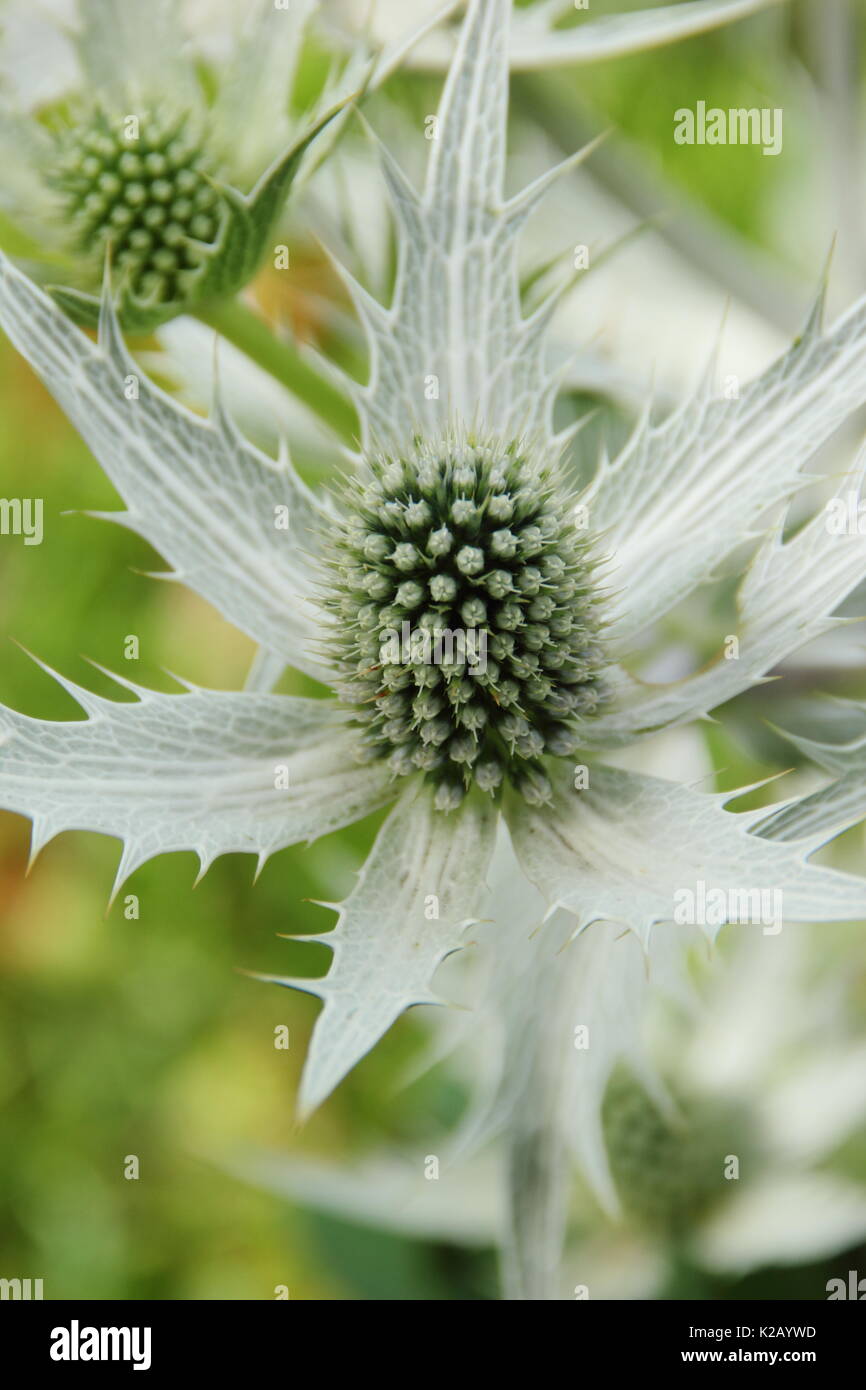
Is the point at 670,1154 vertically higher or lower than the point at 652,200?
lower

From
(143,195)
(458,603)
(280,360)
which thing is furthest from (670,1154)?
(143,195)

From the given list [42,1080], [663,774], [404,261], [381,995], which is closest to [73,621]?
[42,1080]

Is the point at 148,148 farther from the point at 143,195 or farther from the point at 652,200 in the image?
the point at 652,200

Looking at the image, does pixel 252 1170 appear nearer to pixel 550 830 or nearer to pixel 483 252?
pixel 550 830

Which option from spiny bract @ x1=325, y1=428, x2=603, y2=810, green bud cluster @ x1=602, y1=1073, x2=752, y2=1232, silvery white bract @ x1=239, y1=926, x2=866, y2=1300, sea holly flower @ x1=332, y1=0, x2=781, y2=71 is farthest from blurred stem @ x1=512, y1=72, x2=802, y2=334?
green bud cluster @ x1=602, y1=1073, x2=752, y2=1232

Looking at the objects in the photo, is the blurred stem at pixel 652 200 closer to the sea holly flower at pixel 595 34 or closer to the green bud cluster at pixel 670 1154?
the sea holly flower at pixel 595 34

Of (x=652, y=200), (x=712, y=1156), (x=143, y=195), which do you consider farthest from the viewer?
(x=712, y=1156)

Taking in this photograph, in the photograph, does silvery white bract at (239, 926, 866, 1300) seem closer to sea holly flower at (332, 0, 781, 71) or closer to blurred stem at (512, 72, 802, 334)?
blurred stem at (512, 72, 802, 334)
